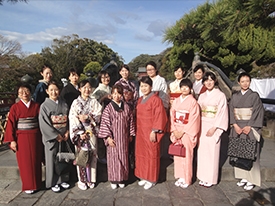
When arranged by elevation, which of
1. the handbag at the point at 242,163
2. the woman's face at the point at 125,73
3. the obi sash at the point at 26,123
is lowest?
the handbag at the point at 242,163

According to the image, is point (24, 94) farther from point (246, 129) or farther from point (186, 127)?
point (246, 129)

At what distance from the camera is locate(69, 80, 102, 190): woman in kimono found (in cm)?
316

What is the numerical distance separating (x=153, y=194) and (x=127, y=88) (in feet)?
5.67

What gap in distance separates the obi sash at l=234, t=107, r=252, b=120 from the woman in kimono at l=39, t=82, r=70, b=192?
2619 mm

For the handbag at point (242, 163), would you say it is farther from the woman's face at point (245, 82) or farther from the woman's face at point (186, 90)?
the woman's face at point (186, 90)

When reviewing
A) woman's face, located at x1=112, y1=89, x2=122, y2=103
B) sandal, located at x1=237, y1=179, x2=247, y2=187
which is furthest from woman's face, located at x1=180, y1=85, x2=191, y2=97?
sandal, located at x1=237, y1=179, x2=247, y2=187

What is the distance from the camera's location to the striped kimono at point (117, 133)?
10.4ft

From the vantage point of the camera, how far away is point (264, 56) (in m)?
10.4

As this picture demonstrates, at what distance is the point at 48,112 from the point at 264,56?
10739 millimetres

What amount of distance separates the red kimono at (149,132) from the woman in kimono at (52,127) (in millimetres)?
1142

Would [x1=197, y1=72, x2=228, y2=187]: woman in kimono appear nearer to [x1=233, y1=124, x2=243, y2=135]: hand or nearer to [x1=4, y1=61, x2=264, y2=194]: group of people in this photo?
[x1=4, y1=61, x2=264, y2=194]: group of people

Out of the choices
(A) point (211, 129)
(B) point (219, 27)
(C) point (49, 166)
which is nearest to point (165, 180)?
(A) point (211, 129)

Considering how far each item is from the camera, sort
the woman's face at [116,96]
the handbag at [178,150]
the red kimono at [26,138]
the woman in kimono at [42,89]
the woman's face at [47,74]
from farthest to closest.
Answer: the woman's face at [47,74] → the woman in kimono at [42,89] → the handbag at [178,150] → the woman's face at [116,96] → the red kimono at [26,138]

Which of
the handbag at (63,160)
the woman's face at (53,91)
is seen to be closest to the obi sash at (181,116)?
the handbag at (63,160)
